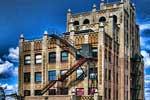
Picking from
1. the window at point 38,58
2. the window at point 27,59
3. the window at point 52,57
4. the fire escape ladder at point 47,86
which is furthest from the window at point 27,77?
the window at point 52,57

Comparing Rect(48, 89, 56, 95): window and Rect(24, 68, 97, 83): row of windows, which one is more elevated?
Rect(24, 68, 97, 83): row of windows

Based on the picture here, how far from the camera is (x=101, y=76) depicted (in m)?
67.1

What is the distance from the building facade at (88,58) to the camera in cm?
6825

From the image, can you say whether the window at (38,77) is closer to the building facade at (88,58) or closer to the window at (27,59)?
the building facade at (88,58)

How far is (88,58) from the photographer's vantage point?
221 ft

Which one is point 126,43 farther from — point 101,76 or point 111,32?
point 101,76

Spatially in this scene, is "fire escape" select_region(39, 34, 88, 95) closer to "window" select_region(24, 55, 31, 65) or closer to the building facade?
the building facade

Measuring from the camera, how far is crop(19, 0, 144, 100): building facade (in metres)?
68.2

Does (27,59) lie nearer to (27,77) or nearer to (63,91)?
(27,77)

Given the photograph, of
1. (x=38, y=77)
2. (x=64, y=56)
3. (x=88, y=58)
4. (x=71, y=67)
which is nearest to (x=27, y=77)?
(x=38, y=77)

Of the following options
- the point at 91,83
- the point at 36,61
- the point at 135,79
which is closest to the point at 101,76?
the point at 91,83

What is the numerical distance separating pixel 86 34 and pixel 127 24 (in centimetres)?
1518

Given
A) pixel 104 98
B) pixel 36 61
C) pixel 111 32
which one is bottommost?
pixel 104 98

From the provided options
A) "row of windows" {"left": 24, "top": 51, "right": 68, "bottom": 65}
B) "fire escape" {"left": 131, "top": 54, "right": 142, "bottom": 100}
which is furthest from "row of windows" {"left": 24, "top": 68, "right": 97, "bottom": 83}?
"fire escape" {"left": 131, "top": 54, "right": 142, "bottom": 100}
